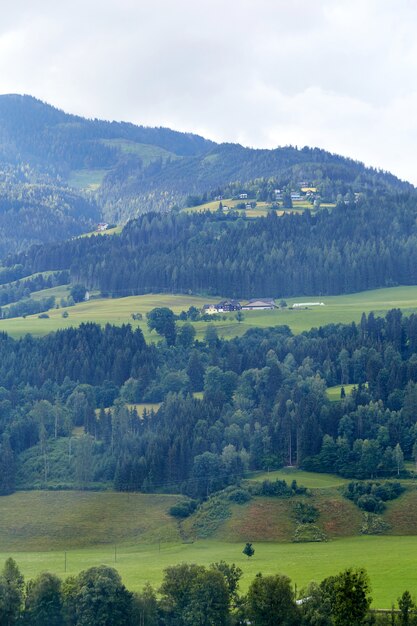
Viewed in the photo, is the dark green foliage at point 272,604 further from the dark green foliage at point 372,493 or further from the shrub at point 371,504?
the dark green foliage at point 372,493

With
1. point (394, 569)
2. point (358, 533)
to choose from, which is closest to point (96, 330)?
point (358, 533)

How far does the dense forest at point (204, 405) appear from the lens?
424ft

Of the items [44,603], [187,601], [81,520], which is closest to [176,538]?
[81,520]

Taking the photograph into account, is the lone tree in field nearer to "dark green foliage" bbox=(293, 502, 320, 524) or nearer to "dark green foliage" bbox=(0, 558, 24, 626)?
"dark green foliage" bbox=(293, 502, 320, 524)

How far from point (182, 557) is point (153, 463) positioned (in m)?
24.4

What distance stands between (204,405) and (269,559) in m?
42.9

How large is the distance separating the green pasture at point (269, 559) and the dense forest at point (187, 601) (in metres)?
6.18

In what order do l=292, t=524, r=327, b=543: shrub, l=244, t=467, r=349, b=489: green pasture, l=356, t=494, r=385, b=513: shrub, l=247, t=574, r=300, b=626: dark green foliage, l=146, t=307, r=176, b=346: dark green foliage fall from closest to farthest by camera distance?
l=247, t=574, r=300, b=626: dark green foliage
l=292, t=524, r=327, b=543: shrub
l=356, t=494, r=385, b=513: shrub
l=244, t=467, r=349, b=489: green pasture
l=146, t=307, r=176, b=346: dark green foliage

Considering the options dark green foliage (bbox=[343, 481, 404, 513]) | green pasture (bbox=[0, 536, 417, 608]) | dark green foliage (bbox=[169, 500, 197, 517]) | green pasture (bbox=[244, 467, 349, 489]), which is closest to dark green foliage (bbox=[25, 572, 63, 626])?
green pasture (bbox=[0, 536, 417, 608])

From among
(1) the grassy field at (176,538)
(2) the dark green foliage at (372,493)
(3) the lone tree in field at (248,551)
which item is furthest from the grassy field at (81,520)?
(2) the dark green foliage at (372,493)

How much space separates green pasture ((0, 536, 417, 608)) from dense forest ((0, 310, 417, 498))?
1524 cm

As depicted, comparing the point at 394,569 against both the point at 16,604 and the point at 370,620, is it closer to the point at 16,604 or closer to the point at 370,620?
the point at 370,620

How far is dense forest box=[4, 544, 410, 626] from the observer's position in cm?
8044

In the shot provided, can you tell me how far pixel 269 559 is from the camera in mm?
102500
